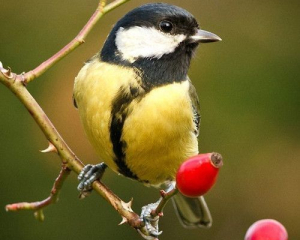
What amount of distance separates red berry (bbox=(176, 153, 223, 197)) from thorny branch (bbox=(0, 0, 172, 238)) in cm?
26

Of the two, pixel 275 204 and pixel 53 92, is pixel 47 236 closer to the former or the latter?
pixel 53 92

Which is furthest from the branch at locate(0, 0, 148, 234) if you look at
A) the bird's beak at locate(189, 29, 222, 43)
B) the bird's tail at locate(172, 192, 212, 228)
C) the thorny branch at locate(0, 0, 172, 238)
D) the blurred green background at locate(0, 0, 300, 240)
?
the blurred green background at locate(0, 0, 300, 240)

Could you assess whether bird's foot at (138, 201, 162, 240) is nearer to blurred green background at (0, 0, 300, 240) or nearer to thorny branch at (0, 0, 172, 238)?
thorny branch at (0, 0, 172, 238)

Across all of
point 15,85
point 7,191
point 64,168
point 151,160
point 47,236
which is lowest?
point 47,236

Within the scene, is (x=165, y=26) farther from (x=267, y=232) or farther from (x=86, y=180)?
(x=267, y=232)

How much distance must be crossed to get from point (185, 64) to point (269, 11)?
1974mm

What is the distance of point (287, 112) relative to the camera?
175 inches

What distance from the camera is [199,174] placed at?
1905 millimetres

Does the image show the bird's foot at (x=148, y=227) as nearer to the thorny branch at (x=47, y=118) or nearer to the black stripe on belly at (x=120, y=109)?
the thorny branch at (x=47, y=118)

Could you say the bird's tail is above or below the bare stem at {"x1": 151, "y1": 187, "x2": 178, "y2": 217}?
below

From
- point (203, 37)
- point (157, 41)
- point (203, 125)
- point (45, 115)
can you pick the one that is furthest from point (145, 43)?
point (203, 125)

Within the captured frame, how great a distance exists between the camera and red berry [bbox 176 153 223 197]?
1893 mm

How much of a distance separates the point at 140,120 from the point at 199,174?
0.90m

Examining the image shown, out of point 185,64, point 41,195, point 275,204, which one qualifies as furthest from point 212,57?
point 185,64
